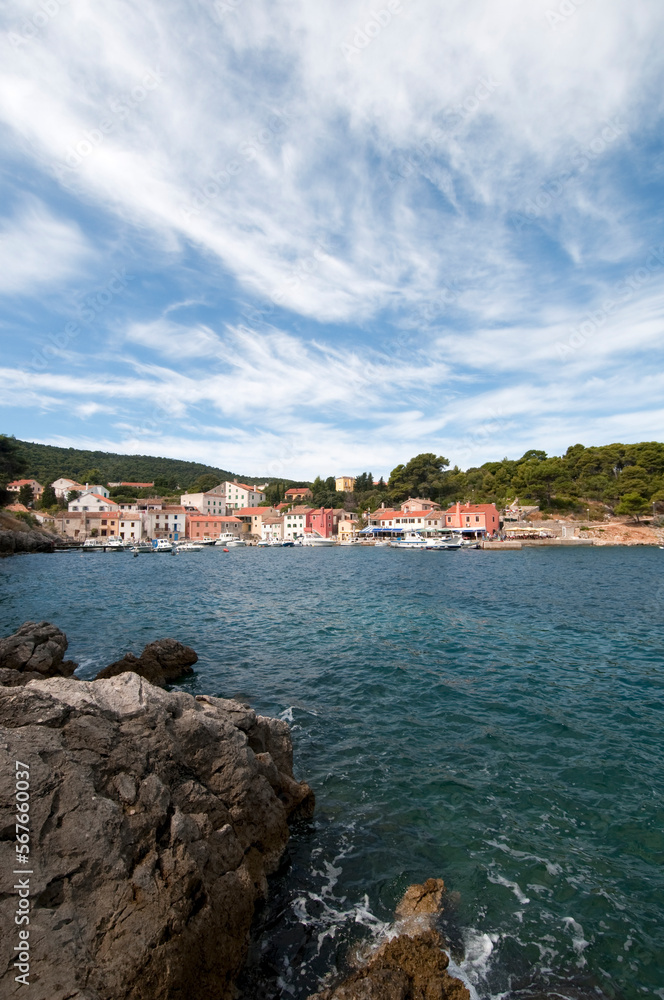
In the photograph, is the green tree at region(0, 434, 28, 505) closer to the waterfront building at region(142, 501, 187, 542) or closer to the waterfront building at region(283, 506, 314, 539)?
the waterfront building at region(142, 501, 187, 542)

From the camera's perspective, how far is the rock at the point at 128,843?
364cm

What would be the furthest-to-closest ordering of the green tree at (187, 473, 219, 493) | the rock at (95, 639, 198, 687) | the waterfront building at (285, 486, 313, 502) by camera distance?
the green tree at (187, 473, 219, 493)
the waterfront building at (285, 486, 313, 502)
the rock at (95, 639, 198, 687)

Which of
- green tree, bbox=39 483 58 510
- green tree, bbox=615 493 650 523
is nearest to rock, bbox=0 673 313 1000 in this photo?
green tree, bbox=615 493 650 523

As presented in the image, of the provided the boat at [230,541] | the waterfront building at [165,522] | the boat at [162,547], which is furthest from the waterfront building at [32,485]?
the boat at [230,541]

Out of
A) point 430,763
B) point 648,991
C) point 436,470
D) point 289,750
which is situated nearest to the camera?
point 648,991

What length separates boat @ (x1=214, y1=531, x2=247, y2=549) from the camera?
303ft

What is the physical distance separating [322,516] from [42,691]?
92.8 m

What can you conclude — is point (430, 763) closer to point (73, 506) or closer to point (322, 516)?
point (322, 516)

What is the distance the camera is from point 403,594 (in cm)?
2922

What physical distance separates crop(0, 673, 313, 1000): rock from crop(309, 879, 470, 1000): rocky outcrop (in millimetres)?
1181

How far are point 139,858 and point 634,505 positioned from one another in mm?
97391

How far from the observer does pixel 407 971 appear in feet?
15.0

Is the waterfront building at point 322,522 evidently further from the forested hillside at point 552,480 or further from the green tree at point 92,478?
the green tree at point 92,478

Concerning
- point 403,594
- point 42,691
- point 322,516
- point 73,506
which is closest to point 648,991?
point 42,691
